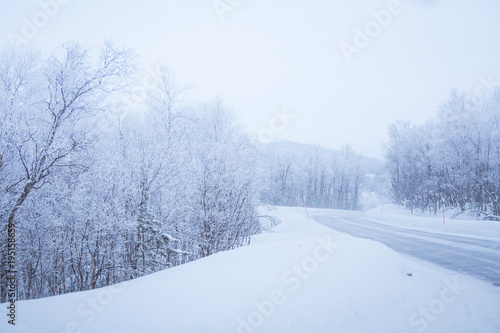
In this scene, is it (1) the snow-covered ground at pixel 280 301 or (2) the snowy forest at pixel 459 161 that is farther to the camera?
(2) the snowy forest at pixel 459 161

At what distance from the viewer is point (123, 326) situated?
2768 mm

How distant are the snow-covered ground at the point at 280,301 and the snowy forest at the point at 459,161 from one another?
14.4 metres

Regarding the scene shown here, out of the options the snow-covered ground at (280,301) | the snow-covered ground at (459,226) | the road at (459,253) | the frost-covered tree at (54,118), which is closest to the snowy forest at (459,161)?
the snow-covered ground at (459,226)

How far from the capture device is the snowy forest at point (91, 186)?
7.52m

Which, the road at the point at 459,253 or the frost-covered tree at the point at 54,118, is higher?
the frost-covered tree at the point at 54,118

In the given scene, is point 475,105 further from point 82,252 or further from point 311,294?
point 82,252

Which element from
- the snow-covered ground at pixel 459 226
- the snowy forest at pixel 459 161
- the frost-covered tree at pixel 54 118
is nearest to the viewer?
the frost-covered tree at pixel 54 118

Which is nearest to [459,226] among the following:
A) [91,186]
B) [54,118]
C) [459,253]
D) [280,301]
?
[459,253]

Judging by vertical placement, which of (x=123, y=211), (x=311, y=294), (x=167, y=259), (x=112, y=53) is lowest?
(x=167, y=259)

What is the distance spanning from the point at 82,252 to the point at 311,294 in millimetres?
8834

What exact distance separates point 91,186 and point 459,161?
29.7 metres

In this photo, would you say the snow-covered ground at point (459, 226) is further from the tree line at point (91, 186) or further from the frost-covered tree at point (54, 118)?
the frost-covered tree at point (54, 118)

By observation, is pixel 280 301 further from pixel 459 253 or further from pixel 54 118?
pixel 54 118

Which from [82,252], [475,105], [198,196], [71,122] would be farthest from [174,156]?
[475,105]
